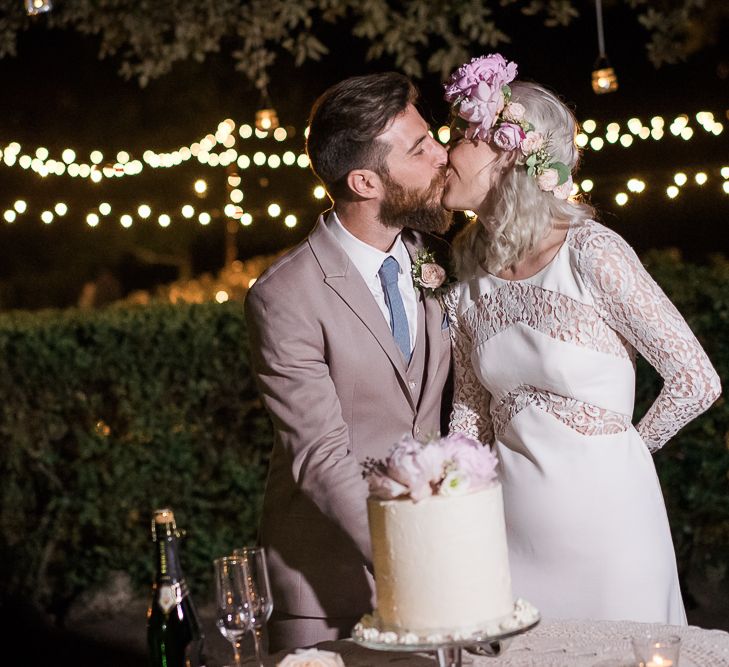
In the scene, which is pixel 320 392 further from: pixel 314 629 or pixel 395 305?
pixel 314 629

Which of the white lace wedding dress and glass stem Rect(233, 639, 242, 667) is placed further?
the white lace wedding dress

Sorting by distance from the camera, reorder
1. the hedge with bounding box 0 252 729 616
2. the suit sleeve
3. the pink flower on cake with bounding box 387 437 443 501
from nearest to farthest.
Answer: the pink flower on cake with bounding box 387 437 443 501
the suit sleeve
the hedge with bounding box 0 252 729 616

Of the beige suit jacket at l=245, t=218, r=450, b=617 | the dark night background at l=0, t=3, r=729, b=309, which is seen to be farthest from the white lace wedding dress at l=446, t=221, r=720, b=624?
the dark night background at l=0, t=3, r=729, b=309

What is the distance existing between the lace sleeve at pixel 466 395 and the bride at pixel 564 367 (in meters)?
0.09

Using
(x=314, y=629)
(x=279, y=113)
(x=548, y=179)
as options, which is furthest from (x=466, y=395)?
(x=279, y=113)

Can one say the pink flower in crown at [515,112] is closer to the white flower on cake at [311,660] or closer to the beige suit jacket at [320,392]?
the beige suit jacket at [320,392]

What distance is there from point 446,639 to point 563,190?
1524 millimetres

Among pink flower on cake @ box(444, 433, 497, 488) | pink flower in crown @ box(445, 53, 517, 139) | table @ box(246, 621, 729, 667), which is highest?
pink flower in crown @ box(445, 53, 517, 139)

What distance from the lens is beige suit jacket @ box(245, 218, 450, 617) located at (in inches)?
117

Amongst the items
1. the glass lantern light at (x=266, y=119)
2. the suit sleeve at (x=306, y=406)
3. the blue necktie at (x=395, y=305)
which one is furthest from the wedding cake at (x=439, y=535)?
the glass lantern light at (x=266, y=119)

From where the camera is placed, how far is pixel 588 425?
3.08m

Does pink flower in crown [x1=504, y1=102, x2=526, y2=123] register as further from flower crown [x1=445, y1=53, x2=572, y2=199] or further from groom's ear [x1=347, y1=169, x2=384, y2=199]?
groom's ear [x1=347, y1=169, x2=384, y2=199]

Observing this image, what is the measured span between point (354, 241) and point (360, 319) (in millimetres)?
291

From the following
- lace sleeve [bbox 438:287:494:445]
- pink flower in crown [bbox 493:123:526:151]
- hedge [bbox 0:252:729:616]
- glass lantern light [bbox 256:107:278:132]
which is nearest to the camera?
pink flower in crown [bbox 493:123:526:151]
